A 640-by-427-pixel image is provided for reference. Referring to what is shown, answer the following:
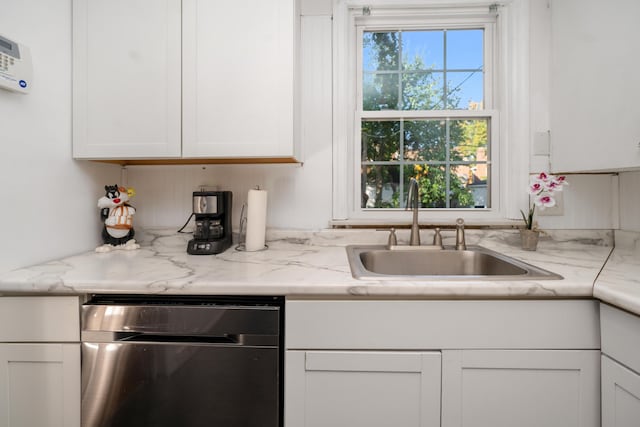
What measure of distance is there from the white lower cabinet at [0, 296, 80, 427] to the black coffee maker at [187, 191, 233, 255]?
0.49 m

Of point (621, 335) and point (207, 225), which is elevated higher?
point (207, 225)

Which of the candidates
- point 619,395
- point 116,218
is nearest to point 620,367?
point 619,395

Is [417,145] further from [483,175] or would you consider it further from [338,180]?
[338,180]

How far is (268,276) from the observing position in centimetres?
99

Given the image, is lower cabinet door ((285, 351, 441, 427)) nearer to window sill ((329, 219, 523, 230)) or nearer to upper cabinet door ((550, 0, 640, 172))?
window sill ((329, 219, 523, 230))

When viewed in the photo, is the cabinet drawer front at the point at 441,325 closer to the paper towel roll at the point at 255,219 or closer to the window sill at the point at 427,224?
the paper towel roll at the point at 255,219

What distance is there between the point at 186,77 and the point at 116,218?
28.5 inches

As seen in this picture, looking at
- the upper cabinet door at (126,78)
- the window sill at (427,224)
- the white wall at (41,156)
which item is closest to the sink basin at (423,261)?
the window sill at (427,224)

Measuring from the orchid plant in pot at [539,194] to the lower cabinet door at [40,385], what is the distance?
71.6 inches

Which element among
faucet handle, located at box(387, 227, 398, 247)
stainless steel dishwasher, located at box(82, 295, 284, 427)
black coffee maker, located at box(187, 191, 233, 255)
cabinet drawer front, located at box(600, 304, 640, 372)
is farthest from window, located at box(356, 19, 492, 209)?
stainless steel dishwasher, located at box(82, 295, 284, 427)

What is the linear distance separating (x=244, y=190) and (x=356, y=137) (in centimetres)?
67

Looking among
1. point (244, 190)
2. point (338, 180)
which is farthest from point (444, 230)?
point (244, 190)

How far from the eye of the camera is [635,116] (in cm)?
105

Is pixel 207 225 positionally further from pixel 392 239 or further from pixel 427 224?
pixel 427 224
